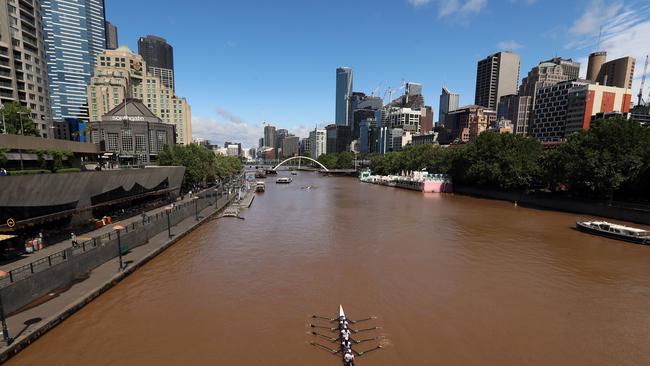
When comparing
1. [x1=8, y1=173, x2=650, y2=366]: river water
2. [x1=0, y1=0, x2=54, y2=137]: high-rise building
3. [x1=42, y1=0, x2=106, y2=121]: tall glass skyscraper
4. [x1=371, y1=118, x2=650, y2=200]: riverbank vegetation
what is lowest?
[x1=8, y1=173, x2=650, y2=366]: river water

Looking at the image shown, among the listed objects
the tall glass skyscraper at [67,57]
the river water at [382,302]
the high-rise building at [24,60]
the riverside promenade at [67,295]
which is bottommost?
the river water at [382,302]

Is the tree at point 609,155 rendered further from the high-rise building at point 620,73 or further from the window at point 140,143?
the high-rise building at point 620,73

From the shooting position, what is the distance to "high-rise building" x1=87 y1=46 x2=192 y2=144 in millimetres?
101812

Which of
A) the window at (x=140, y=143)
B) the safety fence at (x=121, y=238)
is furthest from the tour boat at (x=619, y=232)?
the window at (x=140, y=143)

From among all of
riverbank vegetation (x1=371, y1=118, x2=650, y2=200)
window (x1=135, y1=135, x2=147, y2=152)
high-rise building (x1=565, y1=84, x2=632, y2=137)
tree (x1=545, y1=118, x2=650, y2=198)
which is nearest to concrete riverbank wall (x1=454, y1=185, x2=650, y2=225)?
riverbank vegetation (x1=371, y1=118, x2=650, y2=200)

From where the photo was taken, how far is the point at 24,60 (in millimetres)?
63094

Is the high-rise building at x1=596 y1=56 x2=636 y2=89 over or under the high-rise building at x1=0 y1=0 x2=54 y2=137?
over

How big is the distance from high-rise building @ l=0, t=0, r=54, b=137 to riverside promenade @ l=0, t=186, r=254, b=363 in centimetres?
5831

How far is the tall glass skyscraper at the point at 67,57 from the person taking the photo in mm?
145875

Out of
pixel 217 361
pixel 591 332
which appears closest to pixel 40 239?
pixel 217 361

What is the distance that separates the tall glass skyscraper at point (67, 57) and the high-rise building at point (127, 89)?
47828mm

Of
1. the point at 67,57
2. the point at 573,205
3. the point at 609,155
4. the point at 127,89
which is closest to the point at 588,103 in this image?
the point at 573,205

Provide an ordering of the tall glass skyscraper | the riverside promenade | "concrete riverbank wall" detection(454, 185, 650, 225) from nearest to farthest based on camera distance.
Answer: the riverside promenade < "concrete riverbank wall" detection(454, 185, 650, 225) < the tall glass skyscraper

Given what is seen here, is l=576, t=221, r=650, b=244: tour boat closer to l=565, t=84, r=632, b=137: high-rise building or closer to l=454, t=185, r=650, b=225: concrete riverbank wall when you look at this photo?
Answer: l=454, t=185, r=650, b=225: concrete riverbank wall
